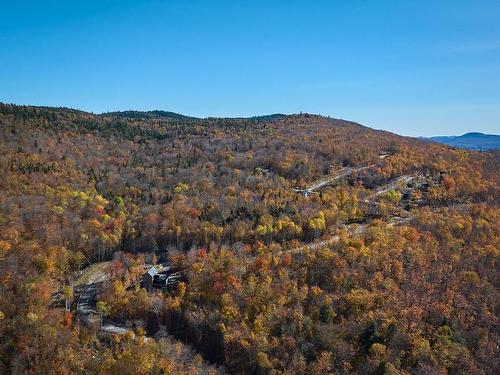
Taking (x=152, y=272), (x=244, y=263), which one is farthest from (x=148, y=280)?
(x=244, y=263)

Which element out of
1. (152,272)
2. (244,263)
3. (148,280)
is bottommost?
(148,280)

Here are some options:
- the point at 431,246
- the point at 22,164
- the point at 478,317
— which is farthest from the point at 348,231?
the point at 22,164

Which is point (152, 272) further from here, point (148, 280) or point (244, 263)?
point (244, 263)

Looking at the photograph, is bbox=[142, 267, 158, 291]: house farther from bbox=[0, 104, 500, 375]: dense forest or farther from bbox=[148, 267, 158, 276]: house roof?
bbox=[0, 104, 500, 375]: dense forest

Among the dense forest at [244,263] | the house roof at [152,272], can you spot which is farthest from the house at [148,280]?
the dense forest at [244,263]

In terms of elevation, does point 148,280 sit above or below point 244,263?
below

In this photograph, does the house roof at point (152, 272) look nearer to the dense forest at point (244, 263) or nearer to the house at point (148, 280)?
the house at point (148, 280)

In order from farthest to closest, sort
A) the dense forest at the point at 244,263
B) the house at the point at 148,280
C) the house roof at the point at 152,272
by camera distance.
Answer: the house roof at the point at 152,272, the house at the point at 148,280, the dense forest at the point at 244,263

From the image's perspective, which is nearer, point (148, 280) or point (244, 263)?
point (244, 263)

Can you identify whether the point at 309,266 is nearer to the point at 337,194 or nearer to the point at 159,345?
the point at 159,345
